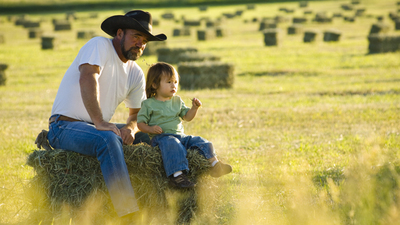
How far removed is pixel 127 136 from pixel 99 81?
2.20 feet

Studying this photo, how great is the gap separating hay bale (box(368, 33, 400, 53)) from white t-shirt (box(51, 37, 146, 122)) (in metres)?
17.2

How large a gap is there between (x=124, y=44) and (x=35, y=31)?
29.1 m

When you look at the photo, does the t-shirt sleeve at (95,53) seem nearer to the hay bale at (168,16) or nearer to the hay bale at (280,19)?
the hay bale at (280,19)

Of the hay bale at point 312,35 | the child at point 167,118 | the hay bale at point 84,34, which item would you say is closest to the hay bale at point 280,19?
the hay bale at point 312,35

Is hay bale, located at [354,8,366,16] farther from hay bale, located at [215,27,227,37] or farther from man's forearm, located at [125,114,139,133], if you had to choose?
man's forearm, located at [125,114,139,133]

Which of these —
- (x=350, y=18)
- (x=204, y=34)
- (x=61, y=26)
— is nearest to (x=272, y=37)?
(x=204, y=34)

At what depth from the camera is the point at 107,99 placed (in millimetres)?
5156

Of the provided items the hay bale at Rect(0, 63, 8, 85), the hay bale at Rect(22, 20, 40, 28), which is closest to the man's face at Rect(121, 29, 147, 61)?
the hay bale at Rect(0, 63, 8, 85)

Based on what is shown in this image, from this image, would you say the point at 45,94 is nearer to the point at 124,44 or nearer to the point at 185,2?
the point at 124,44

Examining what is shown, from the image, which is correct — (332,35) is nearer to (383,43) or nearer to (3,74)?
(383,43)

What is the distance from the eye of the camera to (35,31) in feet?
105

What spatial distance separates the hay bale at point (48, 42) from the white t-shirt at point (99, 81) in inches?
855

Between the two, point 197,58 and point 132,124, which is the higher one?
point 132,124

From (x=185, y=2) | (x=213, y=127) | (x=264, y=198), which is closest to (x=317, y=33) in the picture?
(x=213, y=127)
